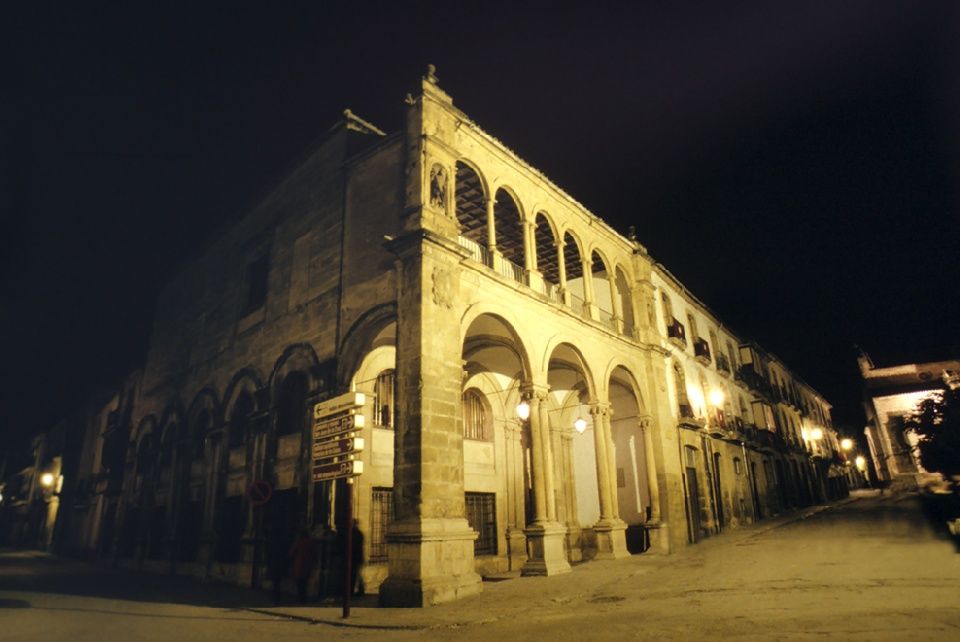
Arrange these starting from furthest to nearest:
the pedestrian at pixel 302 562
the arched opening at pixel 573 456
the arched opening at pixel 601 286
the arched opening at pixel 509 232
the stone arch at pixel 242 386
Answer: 1. the arched opening at pixel 601 286
2. the arched opening at pixel 573 456
3. the stone arch at pixel 242 386
4. the arched opening at pixel 509 232
5. the pedestrian at pixel 302 562

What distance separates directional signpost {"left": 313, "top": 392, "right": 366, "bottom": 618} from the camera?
8.77 metres

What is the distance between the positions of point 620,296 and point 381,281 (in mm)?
10408

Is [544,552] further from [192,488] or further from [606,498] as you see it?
[192,488]

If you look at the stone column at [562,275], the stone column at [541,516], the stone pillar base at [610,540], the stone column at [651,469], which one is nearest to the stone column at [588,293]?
the stone column at [562,275]

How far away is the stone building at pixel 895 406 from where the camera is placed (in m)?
47.2

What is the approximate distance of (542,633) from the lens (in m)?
6.51

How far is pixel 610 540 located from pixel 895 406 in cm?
5120

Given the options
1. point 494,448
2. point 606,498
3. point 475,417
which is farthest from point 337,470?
point 606,498

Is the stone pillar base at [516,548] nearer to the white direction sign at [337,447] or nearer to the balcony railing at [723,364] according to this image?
the white direction sign at [337,447]

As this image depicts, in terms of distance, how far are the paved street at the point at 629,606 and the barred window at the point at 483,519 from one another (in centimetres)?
331

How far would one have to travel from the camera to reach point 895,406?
5091 centimetres

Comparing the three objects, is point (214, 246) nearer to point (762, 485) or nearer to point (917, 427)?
point (762, 485)

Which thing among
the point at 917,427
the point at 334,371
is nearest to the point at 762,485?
the point at 917,427

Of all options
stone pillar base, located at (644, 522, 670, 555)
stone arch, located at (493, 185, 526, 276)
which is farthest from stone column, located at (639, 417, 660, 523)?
stone arch, located at (493, 185, 526, 276)
